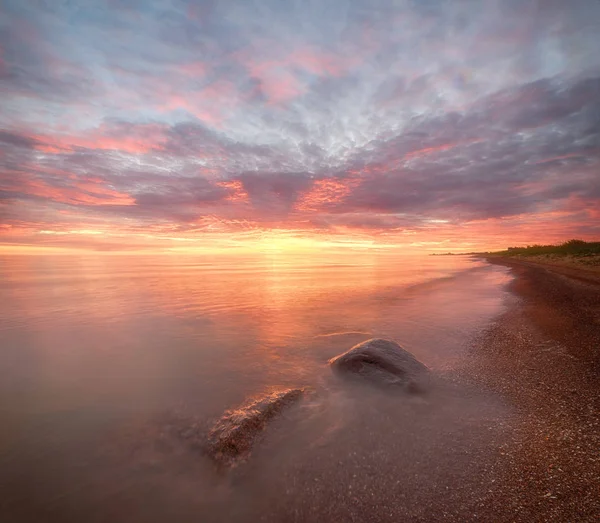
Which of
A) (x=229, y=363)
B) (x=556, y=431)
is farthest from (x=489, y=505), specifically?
(x=229, y=363)

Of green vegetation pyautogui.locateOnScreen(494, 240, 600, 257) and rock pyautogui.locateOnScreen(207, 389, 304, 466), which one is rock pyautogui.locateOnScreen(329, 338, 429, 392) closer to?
rock pyautogui.locateOnScreen(207, 389, 304, 466)

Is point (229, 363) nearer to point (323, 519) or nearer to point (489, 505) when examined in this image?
point (323, 519)

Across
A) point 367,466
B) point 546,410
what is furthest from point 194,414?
point 546,410

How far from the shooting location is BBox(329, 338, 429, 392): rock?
6953mm

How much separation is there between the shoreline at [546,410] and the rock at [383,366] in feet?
4.53

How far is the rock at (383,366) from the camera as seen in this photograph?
6953 mm

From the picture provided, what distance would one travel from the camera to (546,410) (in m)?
5.45

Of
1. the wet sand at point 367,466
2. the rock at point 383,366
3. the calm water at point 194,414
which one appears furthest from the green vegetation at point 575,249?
the wet sand at point 367,466

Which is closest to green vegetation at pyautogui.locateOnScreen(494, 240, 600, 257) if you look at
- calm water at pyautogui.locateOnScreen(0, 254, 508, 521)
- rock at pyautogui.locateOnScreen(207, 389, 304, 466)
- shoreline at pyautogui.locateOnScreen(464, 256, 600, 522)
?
shoreline at pyautogui.locateOnScreen(464, 256, 600, 522)

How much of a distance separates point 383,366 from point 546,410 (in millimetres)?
3219

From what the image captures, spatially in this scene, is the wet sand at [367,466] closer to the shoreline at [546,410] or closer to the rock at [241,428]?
the shoreline at [546,410]

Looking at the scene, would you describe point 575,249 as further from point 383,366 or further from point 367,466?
point 367,466

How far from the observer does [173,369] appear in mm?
8555

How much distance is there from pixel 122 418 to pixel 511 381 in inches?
346
